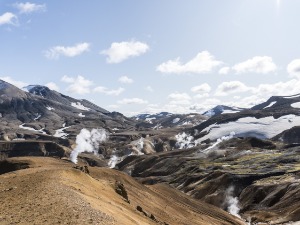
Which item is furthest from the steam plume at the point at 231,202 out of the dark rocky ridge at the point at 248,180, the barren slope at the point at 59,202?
the barren slope at the point at 59,202

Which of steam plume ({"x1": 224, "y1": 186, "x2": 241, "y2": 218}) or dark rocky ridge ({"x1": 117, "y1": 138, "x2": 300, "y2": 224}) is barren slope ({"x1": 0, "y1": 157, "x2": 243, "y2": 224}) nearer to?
dark rocky ridge ({"x1": 117, "y1": 138, "x2": 300, "y2": 224})

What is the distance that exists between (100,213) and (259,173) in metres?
110

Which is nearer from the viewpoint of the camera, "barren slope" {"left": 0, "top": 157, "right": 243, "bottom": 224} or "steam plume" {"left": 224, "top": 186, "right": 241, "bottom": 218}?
"barren slope" {"left": 0, "top": 157, "right": 243, "bottom": 224}

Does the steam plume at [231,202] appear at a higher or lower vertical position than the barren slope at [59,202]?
lower

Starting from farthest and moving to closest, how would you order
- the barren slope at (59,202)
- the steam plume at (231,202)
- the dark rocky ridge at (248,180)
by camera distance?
the steam plume at (231,202)
the dark rocky ridge at (248,180)
the barren slope at (59,202)

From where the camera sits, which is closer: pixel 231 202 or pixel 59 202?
pixel 59 202

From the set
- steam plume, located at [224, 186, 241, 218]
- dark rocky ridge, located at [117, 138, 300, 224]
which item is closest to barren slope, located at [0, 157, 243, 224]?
dark rocky ridge, located at [117, 138, 300, 224]

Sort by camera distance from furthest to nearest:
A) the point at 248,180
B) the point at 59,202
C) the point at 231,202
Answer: the point at 248,180 → the point at 231,202 → the point at 59,202

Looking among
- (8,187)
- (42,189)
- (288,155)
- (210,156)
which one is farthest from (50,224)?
(210,156)

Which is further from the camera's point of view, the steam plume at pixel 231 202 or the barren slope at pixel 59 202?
the steam plume at pixel 231 202

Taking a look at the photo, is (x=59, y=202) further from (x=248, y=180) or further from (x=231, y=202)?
(x=248, y=180)

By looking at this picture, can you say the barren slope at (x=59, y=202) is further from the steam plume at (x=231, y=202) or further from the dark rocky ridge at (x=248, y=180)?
the steam plume at (x=231, y=202)

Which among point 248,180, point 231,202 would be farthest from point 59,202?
point 248,180

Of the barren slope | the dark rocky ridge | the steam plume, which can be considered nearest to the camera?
the barren slope
